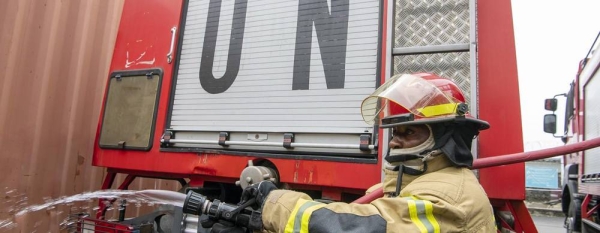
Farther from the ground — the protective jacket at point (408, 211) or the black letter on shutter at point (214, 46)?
the black letter on shutter at point (214, 46)

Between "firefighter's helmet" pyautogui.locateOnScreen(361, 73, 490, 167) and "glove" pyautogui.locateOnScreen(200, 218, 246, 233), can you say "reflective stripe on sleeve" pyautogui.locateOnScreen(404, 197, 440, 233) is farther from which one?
"glove" pyautogui.locateOnScreen(200, 218, 246, 233)

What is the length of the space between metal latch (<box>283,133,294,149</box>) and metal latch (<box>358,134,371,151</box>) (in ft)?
1.42

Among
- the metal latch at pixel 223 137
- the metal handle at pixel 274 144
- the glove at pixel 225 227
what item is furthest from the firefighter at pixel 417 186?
the metal latch at pixel 223 137

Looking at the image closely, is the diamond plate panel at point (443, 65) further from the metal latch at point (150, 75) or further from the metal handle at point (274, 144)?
the metal latch at point (150, 75)

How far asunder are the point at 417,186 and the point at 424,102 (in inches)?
15.2

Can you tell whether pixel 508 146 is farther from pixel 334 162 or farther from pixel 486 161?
pixel 334 162

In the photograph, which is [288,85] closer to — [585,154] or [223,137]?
[223,137]

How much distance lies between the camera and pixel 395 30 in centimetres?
228

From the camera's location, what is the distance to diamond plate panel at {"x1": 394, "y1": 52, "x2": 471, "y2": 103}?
6.78ft

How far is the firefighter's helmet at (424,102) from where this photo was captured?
1.60 metres

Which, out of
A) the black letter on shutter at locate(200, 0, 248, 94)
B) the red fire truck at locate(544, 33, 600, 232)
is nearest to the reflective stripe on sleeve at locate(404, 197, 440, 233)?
the black letter on shutter at locate(200, 0, 248, 94)

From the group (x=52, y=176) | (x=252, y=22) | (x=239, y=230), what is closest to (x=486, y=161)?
(x=239, y=230)

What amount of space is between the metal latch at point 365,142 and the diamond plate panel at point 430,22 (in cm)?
54

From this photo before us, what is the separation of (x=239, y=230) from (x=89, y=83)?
2.80 meters
